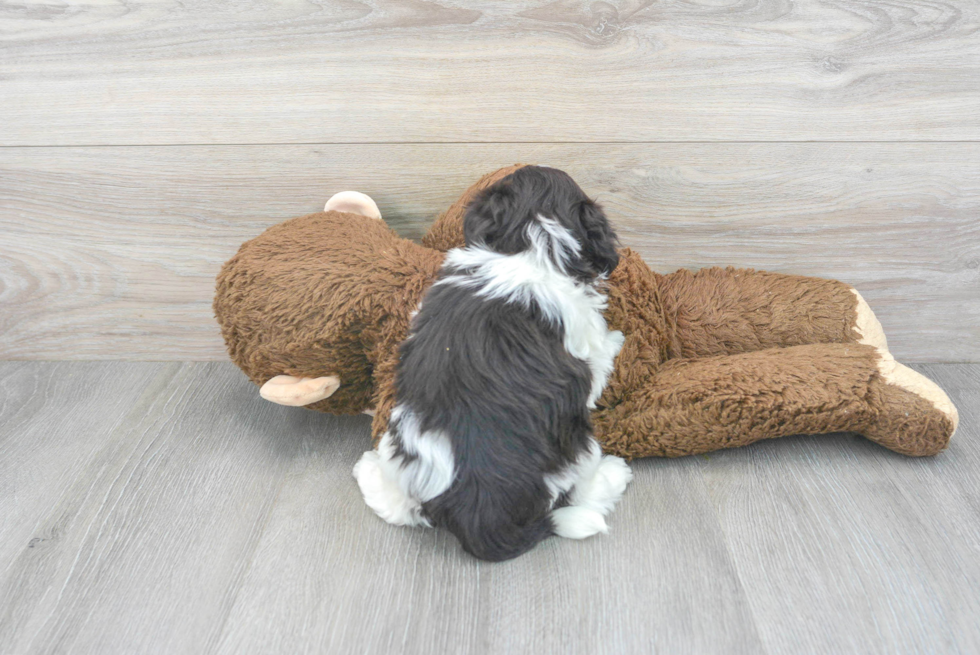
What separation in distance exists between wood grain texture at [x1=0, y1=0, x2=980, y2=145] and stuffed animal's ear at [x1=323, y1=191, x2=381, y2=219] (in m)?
0.10

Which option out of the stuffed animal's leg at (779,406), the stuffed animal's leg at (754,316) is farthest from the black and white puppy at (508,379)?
the stuffed animal's leg at (754,316)

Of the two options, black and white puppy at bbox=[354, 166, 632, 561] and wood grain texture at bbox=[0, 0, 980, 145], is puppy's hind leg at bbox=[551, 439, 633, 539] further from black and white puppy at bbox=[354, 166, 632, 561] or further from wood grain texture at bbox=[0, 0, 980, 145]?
wood grain texture at bbox=[0, 0, 980, 145]

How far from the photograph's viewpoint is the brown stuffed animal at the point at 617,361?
966 mm

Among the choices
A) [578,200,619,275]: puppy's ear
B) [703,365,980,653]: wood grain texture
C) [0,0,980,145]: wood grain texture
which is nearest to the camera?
[703,365,980,653]: wood grain texture

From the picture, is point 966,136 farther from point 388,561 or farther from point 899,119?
point 388,561

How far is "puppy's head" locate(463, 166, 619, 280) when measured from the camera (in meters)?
0.87

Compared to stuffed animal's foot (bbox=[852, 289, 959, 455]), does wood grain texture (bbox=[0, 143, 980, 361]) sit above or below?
above

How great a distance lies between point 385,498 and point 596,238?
47cm

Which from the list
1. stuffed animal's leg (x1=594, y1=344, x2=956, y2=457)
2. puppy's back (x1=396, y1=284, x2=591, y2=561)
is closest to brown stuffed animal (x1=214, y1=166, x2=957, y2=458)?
stuffed animal's leg (x1=594, y1=344, x2=956, y2=457)

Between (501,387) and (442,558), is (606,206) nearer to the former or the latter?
(501,387)

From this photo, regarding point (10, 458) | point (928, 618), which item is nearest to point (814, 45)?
point (928, 618)

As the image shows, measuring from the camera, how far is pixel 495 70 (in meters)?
1.08

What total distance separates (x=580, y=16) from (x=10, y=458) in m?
1.18

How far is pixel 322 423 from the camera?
1183mm
